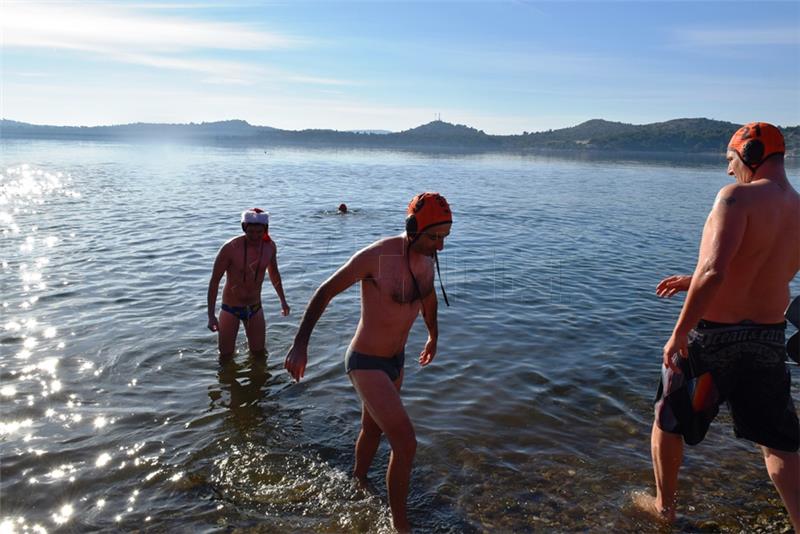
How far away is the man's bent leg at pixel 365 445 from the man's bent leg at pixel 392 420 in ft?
2.12

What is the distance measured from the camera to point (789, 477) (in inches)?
167

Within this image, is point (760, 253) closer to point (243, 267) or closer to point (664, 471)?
point (664, 471)

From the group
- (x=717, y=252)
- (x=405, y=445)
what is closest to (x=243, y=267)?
(x=405, y=445)

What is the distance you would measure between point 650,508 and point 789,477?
1.38 meters

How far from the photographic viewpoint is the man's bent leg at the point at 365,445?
530cm

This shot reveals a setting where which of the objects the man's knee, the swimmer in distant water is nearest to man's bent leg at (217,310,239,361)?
the swimmer in distant water

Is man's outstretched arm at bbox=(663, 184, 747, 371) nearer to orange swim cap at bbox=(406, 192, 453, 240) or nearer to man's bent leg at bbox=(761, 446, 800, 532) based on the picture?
man's bent leg at bbox=(761, 446, 800, 532)

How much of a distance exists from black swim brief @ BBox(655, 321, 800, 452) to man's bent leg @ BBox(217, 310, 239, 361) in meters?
5.78

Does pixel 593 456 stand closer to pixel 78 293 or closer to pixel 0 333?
pixel 0 333

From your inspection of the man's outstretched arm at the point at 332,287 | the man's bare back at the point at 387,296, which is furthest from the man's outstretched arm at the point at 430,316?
the man's outstretched arm at the point at 332,287

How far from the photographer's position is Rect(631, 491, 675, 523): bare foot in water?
5.16m

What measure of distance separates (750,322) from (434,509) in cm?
315

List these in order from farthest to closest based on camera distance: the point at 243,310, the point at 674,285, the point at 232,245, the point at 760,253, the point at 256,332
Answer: the point at 256,332 < the point at 243,310 < the point at 232,245 < the point at 674,285 < the point at 760,253

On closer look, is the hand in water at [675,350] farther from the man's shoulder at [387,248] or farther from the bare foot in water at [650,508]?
the man's shoulder at [387,248]
